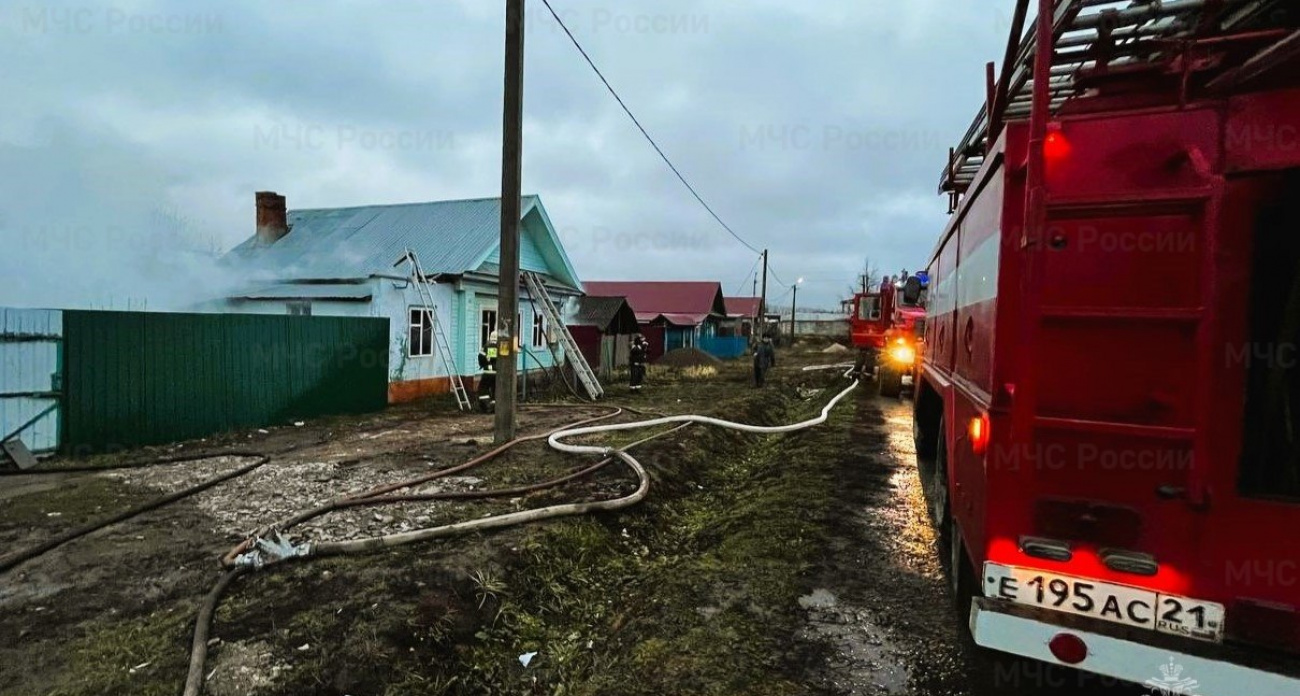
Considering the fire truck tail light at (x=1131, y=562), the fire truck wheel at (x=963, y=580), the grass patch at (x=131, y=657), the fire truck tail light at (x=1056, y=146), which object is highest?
the fire truck tail light at (x=1056, y=146)

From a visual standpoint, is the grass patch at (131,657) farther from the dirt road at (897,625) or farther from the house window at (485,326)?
the house window at (485,326)

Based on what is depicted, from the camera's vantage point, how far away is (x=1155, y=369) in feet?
7.62

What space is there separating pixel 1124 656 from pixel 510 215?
24.1 ft

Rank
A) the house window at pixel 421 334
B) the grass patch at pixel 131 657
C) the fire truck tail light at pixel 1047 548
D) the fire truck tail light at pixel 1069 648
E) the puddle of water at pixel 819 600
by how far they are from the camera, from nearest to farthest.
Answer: the fire truck tail light at pixel 1069 648 → the fire truck tail light at pixel 1047 548 → the grass patch at pixel 131 657 → the puddle of water at pixel 819 600 → the house window at pixel 421 334

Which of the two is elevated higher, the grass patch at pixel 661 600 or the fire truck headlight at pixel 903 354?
the fire truck headlight at pixel 903 354

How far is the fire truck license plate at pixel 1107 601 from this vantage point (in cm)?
223

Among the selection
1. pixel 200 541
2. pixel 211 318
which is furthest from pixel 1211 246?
pixel 211 318

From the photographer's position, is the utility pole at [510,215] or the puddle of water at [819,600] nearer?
the puddle of water at [819,600]

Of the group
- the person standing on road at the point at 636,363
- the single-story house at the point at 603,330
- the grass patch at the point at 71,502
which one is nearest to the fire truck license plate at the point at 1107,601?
the grass patch at the point at 71,502

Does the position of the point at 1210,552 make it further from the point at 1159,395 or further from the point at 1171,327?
the point at 1171,327

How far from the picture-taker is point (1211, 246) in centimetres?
220

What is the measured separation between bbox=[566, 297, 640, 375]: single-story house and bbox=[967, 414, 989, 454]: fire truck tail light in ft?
53.4

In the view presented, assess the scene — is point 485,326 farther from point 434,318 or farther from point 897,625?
point 897,625

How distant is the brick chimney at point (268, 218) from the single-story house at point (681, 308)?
1866cm
